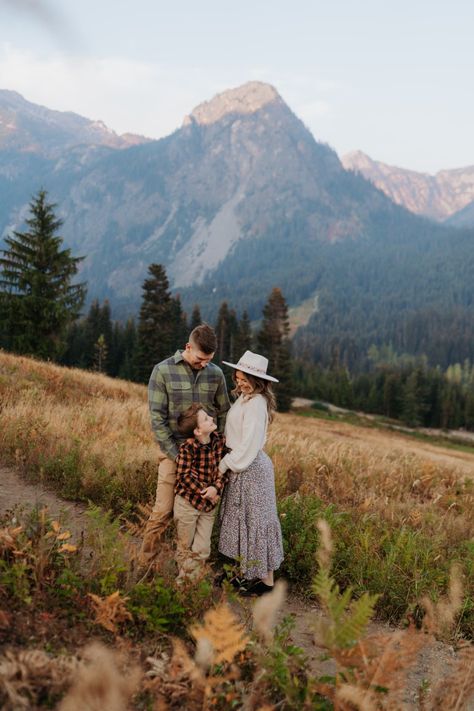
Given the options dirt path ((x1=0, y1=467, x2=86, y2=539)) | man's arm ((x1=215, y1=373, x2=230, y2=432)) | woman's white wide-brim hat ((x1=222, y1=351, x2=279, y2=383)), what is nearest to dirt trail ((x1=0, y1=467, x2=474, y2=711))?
dirt path ((x1=0, y1=467, x2=86, y2=539))

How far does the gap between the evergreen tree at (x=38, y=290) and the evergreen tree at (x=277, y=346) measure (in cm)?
2669

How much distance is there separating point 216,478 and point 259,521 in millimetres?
574

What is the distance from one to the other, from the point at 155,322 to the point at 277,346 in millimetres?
14533

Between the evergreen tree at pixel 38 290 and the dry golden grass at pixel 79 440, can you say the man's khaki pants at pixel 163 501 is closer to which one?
the dry golden grass at pixel 79 440

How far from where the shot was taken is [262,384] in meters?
4.52

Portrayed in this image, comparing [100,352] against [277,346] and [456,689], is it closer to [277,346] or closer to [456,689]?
[277,346]

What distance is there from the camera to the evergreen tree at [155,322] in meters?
46.5

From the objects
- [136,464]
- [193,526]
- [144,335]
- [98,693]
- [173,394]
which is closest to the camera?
[98,693]

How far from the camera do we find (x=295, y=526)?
220 inches

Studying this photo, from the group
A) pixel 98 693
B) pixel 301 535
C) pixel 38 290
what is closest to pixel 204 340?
pixel 301 535

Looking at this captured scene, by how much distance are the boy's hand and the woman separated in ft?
0.63

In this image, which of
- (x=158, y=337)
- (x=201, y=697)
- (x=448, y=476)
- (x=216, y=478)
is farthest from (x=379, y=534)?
(x=158, y=337)

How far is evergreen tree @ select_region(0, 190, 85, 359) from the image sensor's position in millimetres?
28781

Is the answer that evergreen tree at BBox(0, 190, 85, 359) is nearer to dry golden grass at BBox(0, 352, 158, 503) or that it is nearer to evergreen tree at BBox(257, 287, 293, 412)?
dry golden grass at BBox(0, 352, 158, 503)
